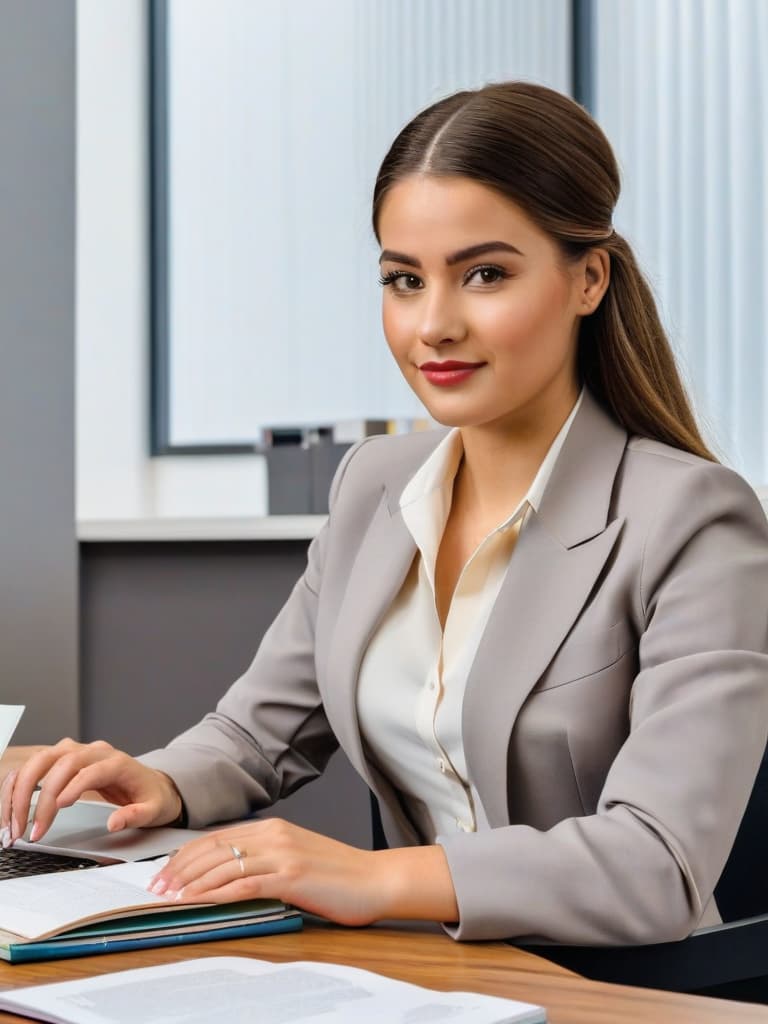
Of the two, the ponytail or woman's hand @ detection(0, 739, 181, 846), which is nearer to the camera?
woman's hand @ detection(0, 739, 181, 846)

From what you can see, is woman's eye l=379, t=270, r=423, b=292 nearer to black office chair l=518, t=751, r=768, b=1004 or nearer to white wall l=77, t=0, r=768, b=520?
black office chair l=518, t=751, r=768, b=1004

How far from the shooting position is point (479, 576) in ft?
4.59

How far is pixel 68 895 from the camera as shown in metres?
0.99

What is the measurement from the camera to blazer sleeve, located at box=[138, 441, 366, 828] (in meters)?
1.46

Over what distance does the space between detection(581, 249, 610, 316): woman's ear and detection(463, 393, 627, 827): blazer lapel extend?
161mm

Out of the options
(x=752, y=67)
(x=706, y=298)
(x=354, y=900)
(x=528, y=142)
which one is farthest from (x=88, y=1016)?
(x=752, y=67)

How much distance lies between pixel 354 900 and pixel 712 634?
0.40 m

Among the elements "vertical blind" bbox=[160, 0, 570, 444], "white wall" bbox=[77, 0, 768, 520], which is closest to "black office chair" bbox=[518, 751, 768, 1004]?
"vertical blind" bbox=[160, 0, 570, 444]

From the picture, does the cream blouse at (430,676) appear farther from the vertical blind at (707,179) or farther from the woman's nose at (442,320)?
the vertical blind at (707,179)

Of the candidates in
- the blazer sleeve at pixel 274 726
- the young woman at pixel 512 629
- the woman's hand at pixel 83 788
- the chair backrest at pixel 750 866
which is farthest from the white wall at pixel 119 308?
the chair backrest at pixel 750 866

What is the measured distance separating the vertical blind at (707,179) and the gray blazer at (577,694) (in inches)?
59.0

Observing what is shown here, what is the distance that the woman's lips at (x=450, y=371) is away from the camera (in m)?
1.31

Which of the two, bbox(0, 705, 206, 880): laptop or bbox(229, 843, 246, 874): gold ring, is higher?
bbox(229, 843, 246, 874): gold ring

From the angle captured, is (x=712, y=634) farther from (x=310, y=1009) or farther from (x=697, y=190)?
(x=697, y=190)
